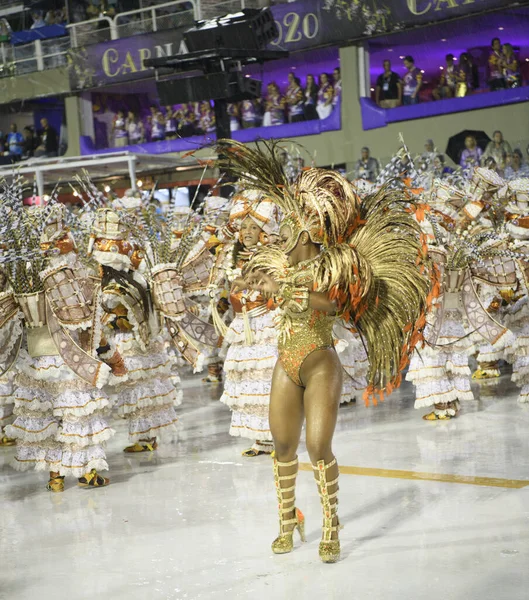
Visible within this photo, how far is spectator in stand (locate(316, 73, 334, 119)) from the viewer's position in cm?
1786

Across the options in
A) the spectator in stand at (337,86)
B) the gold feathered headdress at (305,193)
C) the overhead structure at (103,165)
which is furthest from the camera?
the spectator in stand at (337,86)

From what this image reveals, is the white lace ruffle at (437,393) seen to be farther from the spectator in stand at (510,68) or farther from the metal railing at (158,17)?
the metal railing at (158,17)

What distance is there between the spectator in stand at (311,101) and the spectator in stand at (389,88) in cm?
137

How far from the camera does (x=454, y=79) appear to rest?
16.4 metres

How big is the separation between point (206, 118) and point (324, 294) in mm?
14883

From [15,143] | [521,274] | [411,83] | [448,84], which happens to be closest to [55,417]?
[521,274]

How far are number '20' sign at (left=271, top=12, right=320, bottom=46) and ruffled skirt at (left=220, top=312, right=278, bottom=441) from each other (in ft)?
38.9

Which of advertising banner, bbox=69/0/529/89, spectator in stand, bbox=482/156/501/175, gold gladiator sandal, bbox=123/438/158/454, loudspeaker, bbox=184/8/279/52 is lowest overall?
gold gladiator sandal, bbox=123/438/158/454

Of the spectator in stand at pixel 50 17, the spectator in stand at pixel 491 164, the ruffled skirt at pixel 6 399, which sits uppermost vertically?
the spectator in stand at pixel 50 17

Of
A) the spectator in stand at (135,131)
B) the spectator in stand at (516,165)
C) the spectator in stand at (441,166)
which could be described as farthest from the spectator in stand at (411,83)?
the spectator in stand at (135,131)

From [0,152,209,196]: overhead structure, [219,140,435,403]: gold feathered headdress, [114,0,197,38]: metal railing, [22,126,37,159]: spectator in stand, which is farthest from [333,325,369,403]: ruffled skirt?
[22,126,37,159]: spectator in stand

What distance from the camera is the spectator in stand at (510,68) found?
1542 cm

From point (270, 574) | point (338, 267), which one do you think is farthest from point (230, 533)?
point (338, 267)

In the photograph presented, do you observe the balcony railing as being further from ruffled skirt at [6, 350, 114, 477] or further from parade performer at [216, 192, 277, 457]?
ruffled skirt at [6, 350, 114, 477]
